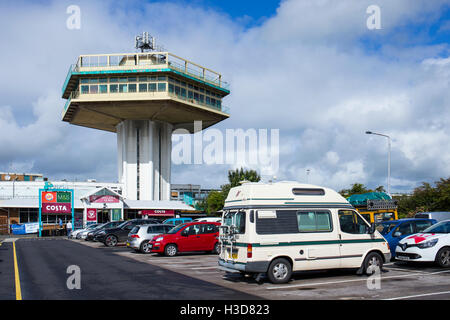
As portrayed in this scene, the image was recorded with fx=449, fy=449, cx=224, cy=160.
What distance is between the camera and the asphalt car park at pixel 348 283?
10.2m

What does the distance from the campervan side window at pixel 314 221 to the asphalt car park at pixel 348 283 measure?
56.2 inches

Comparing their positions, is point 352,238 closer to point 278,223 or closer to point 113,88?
point 278,223

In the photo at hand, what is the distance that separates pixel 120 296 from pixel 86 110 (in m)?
57.6

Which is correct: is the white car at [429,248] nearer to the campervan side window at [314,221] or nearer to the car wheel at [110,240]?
the campervan side window at [314,221]

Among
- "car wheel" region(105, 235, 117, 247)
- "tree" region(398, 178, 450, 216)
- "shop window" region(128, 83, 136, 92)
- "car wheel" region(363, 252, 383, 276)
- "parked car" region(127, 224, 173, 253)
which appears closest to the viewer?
"car wheel" region(363, 252, 383, 276)

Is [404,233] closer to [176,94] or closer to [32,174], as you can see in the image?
[176,94]

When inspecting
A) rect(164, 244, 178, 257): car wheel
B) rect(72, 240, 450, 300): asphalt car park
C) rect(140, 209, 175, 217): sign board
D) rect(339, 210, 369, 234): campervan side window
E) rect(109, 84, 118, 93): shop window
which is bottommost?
rect(140, 209, 175, 217): sign board

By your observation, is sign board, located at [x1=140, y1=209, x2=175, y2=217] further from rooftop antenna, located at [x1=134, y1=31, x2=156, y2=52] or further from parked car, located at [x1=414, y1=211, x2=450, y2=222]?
parked car, located at [x1=414, y1=211, x2=450, y2=222]

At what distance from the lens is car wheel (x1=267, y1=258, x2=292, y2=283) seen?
11.9m

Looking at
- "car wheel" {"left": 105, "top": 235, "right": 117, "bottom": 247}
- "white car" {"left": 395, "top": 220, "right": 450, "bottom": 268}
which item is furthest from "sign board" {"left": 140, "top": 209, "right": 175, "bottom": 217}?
"white car" {"left": 395, "top": 220, "right": 450, "bottom": 268}

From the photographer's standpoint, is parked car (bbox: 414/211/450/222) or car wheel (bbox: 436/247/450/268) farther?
parked car (bbox: 414/211/450/222)

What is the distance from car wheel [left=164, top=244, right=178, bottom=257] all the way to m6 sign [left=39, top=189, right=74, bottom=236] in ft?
117
